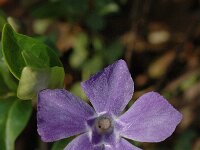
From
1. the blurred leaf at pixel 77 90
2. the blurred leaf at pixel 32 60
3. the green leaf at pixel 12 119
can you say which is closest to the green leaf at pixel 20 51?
the blurred leaf at pixel 32 60

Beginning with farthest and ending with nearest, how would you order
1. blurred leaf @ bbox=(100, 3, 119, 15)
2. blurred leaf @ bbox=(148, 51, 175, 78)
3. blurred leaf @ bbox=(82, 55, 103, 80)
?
blurred leaf @ bbox=(148, 51, 175, 78) < blurred leaf @ bbox=(82, 55, 103, 80) < blurred leaf @ bbox=(100, 3, 119, 15)

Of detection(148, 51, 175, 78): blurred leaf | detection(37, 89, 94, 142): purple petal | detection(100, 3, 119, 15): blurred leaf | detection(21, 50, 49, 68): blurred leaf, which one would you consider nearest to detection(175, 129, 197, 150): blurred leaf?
detection(148, 51, 175, 78): blurred leaf

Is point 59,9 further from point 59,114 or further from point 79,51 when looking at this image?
Result: point 59,114

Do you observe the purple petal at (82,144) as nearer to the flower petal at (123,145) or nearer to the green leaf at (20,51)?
the flower petal at (123,145)

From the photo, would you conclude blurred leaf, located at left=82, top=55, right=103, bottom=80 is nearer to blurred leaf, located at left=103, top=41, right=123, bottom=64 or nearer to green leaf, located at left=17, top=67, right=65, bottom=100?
blurred leaf, located at left=103, top=41, right=123, bottom=64

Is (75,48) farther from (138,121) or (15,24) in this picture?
(138,121)

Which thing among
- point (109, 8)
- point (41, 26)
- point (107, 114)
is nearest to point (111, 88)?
point (107, 114)

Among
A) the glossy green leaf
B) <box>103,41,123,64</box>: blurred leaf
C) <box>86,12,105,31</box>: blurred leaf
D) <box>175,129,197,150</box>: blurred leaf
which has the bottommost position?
<box>175,129,197,150</box>: blurred leaf
